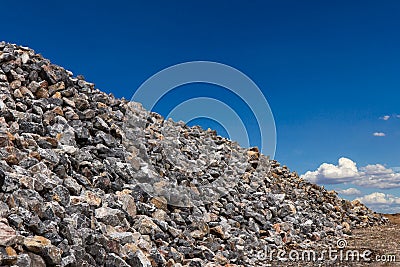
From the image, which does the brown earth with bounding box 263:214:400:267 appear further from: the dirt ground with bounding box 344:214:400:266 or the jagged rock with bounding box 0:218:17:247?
the jagged rock with bounding box 0:218:17:247

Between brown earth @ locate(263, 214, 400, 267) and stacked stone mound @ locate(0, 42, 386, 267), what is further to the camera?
brown earth @ locate(263, 214, 400, 267)

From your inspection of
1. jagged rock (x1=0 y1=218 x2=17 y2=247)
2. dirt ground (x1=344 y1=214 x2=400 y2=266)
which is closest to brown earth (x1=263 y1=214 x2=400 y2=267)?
dirt ground (x1=344 y1=214 x2=400 y2=266)

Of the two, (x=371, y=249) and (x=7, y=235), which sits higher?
(x=371, y=249)

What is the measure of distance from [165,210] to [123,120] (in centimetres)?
418

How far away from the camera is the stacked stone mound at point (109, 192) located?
780 cm

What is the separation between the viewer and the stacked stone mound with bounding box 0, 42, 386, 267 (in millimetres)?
7805

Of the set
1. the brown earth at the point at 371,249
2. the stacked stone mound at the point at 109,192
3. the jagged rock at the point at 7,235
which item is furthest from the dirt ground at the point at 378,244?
the jagged rock at the point at 7,235

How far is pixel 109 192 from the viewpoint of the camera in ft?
36.2

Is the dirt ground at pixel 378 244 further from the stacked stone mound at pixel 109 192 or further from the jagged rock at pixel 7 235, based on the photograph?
the jagged rock at pixel 7 235

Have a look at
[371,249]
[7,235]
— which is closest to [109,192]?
[7,235]

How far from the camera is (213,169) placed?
16547 mm

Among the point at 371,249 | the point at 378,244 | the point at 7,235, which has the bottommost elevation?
the point at 7,235

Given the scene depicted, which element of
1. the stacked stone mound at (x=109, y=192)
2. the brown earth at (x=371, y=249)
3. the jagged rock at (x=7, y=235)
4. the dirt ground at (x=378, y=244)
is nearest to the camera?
the jagged rock at (x=7, y=235)

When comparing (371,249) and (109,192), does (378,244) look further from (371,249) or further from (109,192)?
(109,192)
